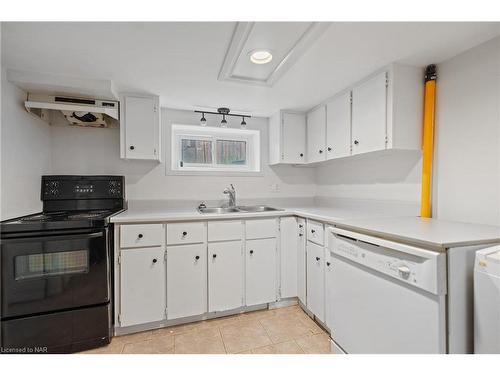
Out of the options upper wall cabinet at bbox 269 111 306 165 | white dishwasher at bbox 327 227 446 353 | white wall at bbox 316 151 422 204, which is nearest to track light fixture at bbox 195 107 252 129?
upper wall cabinet at bbox 269 111 306 165

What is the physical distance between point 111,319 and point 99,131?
1.77m

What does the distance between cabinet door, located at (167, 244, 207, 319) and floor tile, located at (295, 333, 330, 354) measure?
823 mm

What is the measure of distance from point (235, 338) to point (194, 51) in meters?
2.05

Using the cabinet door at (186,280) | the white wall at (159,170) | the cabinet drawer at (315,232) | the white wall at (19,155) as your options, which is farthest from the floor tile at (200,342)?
the white wall at (19,155)

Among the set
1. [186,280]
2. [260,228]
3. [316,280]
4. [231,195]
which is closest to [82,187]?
[186,280]

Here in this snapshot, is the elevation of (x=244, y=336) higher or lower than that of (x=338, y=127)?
lower

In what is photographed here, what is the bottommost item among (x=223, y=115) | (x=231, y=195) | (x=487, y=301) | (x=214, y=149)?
(x=487, y=301)

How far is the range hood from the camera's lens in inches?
69.9

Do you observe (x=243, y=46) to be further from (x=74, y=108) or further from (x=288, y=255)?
(x=288, y=255)

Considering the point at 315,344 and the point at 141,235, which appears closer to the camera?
the point at 315,344

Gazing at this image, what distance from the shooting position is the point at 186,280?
6.19ft

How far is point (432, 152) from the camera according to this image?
166 centimetres

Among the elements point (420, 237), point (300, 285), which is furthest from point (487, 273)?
point (300, 285)
